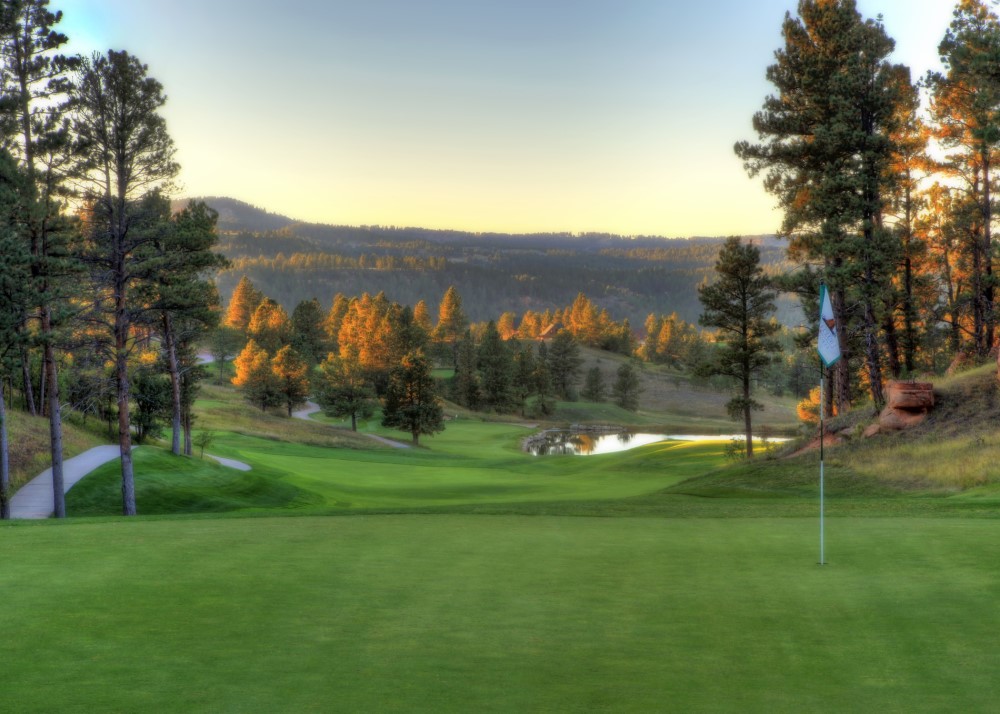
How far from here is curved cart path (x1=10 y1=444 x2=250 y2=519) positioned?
95.0 ft

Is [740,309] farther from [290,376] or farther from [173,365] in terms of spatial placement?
[290,376]

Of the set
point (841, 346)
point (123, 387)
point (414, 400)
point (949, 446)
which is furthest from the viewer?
point (414, 400)

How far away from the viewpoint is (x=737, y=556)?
11.4 metres

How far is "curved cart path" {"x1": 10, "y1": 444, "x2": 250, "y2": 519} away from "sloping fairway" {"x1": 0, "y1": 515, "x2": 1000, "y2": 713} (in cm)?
1820

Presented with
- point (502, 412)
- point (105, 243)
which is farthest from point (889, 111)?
point (502, 412)

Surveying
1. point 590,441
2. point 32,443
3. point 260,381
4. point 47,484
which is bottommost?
point 590,441

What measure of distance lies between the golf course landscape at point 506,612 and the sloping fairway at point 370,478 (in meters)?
12.5

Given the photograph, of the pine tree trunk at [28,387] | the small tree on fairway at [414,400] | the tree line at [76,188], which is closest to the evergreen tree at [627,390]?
the small tree on fairway at [414,400]

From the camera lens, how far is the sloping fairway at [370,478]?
31.9 m

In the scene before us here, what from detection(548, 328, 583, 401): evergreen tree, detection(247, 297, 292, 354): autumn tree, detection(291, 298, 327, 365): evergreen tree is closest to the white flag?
detection(247, 297, 292, 354): autumn tree

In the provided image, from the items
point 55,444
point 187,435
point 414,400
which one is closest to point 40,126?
point 55,444

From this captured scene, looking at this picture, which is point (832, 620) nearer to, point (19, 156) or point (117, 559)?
point (117, 559)

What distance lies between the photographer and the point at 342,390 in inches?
3292

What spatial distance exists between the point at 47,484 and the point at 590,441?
63.8 m
